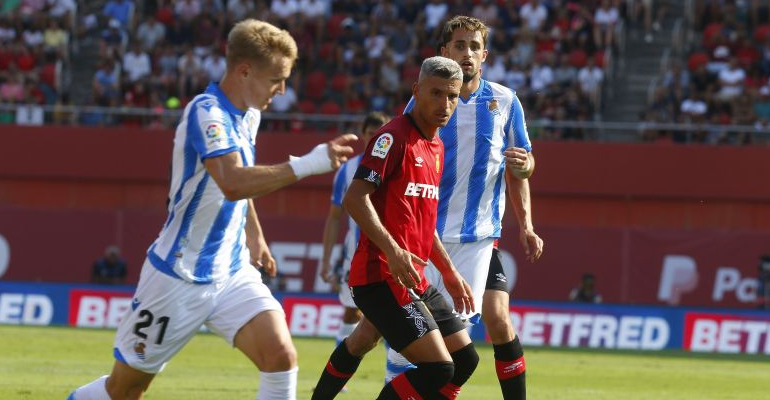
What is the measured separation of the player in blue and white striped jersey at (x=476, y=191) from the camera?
9.12m

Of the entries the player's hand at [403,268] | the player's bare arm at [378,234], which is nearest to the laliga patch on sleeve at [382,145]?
the player's bare arm at [378,234]

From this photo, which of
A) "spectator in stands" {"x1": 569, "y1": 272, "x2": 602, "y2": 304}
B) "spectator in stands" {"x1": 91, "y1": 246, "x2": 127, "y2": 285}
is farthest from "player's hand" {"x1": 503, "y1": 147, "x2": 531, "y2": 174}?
"spectator in stands" {"x1": 91, "y1": 246, "x2": 127, "y2": 285}

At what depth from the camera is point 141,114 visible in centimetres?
2817

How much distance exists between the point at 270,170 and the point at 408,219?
1297 mm

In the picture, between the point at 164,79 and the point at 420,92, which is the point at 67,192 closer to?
the point at 164,79

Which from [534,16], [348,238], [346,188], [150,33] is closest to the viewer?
[346,188]

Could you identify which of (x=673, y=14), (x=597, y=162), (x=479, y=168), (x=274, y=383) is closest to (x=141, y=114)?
(x=597, y=162)

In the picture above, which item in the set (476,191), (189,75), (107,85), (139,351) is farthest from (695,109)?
(139,351)

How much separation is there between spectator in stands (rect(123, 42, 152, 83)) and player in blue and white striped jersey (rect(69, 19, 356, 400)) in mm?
21954

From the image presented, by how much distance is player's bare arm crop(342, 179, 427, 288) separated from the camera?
748 centimetres

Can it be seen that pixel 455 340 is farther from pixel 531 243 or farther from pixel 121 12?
pixel 121 12

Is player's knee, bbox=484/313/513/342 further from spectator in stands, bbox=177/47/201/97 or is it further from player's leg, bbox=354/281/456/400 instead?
spectator in stands, bbox=177/47/201/97

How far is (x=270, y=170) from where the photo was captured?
6.83 meters

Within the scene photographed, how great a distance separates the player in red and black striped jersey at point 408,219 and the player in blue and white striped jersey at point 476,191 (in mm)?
1047
